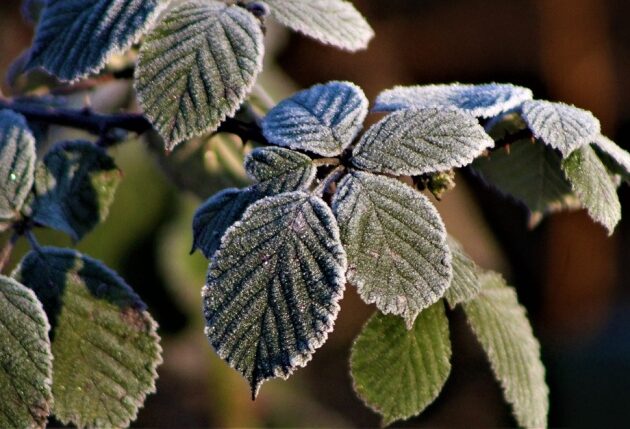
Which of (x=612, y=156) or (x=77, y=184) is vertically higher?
(x=612, y=156)

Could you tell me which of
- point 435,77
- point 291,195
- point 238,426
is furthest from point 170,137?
point 435,77

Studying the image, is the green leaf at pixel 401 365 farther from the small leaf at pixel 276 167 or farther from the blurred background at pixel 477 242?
the blurred background at pixel 477 242

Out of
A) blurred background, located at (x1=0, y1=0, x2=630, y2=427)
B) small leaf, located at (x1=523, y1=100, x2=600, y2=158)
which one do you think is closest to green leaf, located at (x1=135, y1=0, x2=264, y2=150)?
small leaf, located at (x1=523, y1=100, x2=600, y2=158)

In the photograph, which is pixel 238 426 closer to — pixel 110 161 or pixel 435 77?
pixel 110 161

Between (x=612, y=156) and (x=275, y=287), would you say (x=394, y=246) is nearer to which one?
(x=275, y=287)

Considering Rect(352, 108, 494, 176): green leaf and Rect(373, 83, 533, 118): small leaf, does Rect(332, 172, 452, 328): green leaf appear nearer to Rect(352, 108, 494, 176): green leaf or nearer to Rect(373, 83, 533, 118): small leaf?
Rect(352, 108, 494, 176): green leaf

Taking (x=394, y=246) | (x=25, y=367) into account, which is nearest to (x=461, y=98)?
(x=394, y=246)
